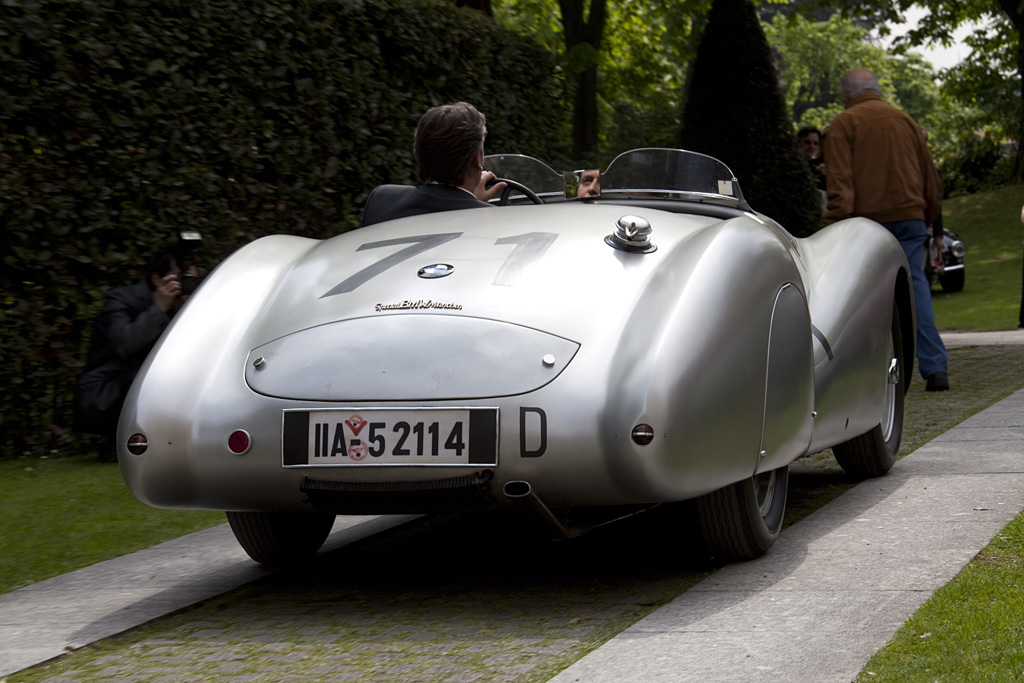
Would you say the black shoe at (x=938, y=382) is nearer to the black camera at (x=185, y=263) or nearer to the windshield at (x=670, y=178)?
the windshield at (x=670, y=178)

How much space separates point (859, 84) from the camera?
322 inches

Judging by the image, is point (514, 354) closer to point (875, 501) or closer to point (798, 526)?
point (798, 526)

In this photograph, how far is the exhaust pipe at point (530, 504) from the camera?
3.27m

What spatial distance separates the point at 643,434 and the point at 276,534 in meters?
1.50

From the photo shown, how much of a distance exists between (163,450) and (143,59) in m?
3.92

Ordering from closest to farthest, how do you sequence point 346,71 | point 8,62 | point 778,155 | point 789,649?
point 789,649
point 8,62
point 346,71
point 778,155

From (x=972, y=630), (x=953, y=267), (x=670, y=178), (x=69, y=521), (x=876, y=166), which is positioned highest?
(x=670, y=178)

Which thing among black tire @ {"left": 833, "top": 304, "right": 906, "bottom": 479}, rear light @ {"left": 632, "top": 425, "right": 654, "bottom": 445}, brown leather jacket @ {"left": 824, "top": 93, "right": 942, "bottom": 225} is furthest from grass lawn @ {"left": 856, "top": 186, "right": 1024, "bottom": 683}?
brown leather jacket @ {"left": 824, "top": 93, "right": 942, "bottom": 225}

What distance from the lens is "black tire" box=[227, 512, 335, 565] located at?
4.11 meters

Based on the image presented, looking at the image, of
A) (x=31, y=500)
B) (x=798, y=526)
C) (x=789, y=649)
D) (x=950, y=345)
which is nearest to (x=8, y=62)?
(x=31, y=500)

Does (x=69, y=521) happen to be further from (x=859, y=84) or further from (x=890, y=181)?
(x=859, y=84)

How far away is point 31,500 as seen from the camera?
5.50m

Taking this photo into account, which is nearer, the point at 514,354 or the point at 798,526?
the point at 514,354

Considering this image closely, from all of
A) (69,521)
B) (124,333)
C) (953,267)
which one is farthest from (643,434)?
(953,267)
